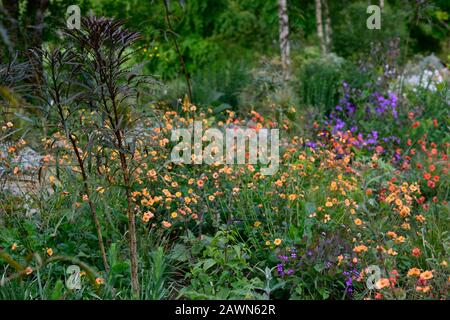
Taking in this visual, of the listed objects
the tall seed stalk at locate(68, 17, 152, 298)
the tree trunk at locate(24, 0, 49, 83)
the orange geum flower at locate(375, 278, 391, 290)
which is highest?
the tree trunk at locate(24, 0, 49, 83)

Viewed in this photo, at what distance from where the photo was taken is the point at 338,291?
3312 millimetres

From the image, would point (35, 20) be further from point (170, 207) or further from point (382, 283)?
point (382, 283)

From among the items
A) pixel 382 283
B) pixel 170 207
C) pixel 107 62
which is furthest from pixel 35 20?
pixel 382 283

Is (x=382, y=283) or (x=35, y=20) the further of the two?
(x=35, y=20)

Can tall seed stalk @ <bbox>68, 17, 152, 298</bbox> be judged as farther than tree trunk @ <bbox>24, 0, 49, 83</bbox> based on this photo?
No

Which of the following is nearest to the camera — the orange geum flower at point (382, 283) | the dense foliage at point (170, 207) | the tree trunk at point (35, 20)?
the orange geum flower at point (382, 283)

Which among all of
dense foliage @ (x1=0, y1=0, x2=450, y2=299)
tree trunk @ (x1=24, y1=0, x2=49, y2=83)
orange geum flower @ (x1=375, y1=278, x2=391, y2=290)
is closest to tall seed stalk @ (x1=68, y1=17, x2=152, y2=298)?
dense foliage @ (x1=0, y1=0, x2=450, y2=299)

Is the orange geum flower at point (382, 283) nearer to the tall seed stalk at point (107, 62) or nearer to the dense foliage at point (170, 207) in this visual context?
the dense foliage at point (170, 207)

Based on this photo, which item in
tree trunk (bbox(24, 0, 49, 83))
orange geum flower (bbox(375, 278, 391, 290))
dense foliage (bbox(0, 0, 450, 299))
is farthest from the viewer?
tree trunk (bbox(24, 0, 49, 83))

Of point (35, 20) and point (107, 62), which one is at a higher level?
point (35, 20)

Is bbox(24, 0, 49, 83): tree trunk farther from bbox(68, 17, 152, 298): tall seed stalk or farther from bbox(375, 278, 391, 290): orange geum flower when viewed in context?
bbox(375, 278, 391, 290): orange geum flower

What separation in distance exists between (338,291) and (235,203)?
1054 mm

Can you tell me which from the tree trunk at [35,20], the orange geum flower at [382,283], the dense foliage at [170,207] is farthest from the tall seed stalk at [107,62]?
the tree trunk at [35,20]

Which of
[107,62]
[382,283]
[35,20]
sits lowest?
[382,283]
